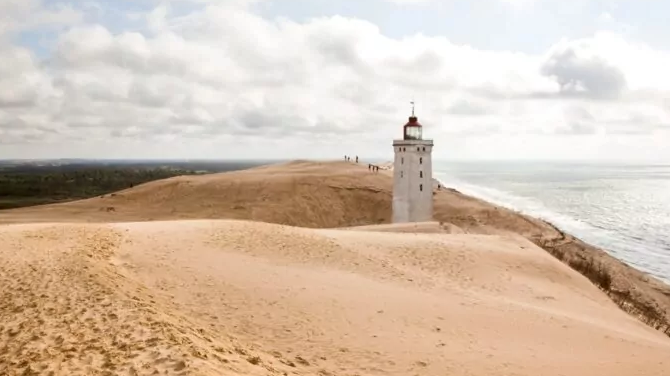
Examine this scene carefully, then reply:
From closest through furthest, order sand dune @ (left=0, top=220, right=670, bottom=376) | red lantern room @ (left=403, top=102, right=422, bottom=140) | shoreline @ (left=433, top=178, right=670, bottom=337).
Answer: sand dune @ (left=0, top=220, right=670, bottom=376), shoreline @ (left=433, top=178, right=670, bottom=337), red lantern room @ (left=403, top=102, right=422, bottom=140)

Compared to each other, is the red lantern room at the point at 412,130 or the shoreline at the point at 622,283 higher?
the red lantern room at the point at 412,130

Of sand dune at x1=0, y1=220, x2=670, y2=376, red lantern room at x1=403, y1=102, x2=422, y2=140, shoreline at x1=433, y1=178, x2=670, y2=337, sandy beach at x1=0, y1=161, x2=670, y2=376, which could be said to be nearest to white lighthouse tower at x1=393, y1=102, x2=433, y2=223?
red lantern room at x1=403, y1=102, x2=422, y2=140

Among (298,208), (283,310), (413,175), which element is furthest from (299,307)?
(298,208)

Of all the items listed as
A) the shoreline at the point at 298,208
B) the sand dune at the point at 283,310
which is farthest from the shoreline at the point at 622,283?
the sand dune at the point at 283,310

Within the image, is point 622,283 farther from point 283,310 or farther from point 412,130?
point 283,310

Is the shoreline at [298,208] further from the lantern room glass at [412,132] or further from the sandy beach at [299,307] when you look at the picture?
the sandy beach at [299,307]

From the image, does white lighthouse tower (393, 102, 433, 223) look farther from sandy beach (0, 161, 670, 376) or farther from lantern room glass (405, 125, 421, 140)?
sandy beach (0, 161, 670, 376)
